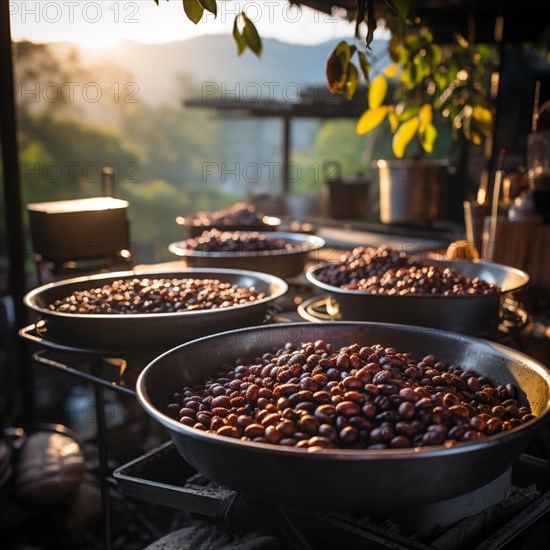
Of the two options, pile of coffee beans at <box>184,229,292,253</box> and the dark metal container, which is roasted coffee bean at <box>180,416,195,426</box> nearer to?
pile of coffee beans at <box>184,229,292,253</box>

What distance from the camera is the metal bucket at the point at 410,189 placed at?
4.07m

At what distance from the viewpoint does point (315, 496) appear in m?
0.91

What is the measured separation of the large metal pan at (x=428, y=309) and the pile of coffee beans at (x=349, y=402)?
0.38 metres

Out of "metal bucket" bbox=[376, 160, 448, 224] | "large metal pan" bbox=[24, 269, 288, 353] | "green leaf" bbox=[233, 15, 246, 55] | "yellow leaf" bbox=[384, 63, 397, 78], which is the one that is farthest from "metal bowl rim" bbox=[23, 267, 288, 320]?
"metal bucket" bbox=[376, 160, 448, 224]

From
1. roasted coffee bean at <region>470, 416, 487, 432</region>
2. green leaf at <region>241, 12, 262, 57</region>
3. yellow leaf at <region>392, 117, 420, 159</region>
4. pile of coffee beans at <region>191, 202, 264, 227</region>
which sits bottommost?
roasted coffee bean at <region>470, 416, 487, 432</region>

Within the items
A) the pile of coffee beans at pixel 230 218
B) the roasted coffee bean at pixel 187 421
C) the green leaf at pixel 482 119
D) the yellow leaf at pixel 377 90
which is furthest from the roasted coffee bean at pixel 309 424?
the pile of coffee beans at pixel 230 218

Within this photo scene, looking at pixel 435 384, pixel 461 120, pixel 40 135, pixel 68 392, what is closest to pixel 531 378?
pixel 435 384

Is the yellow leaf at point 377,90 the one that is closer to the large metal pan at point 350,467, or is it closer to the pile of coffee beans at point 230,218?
the pile of coffee beans at point 230,218

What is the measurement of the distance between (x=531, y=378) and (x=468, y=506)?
276 mm

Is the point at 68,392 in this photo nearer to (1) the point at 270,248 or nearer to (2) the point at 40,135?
(1) the point at 270,248

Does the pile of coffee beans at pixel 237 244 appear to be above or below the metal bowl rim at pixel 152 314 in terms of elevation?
above

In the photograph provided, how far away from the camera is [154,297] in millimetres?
1813

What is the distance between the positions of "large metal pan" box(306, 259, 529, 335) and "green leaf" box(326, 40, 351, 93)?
1.98 ft

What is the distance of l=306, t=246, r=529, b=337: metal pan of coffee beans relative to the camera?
173cm
